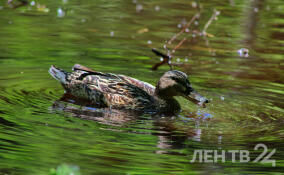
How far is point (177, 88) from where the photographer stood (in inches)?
342

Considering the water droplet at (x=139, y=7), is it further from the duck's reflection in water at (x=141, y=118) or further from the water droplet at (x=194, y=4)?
the duck's reflection in water at (x=141, y=118)

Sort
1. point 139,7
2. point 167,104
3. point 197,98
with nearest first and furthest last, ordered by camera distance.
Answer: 1. point 197,98
2. point 167,104
3. point 139,7

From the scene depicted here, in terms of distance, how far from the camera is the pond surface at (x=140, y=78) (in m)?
6.38

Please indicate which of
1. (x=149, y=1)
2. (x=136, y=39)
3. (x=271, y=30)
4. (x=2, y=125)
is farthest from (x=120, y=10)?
(x=2, y=125)

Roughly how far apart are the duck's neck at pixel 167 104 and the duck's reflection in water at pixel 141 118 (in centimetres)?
32

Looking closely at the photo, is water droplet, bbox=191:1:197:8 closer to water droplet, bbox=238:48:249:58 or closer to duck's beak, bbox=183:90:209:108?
water droplet, bbox=238:48:249:58

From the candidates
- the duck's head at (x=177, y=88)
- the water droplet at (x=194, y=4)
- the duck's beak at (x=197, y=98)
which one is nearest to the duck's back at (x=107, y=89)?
the duck's head at (x=177, y=88)

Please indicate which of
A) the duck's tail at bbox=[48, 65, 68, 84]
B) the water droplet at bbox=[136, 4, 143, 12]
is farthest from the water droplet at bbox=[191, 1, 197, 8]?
the duck's tail at bbox=[48, 65, 68, 84]

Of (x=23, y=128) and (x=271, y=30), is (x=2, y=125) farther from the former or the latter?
(x=271, y=30)

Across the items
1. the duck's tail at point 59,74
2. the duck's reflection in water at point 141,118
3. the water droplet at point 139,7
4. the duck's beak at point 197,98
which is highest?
the water droplet at point 139,7

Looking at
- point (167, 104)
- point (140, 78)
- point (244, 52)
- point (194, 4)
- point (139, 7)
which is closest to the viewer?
point (167, 104)

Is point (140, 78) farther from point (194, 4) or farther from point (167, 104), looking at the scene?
point (194, 4)

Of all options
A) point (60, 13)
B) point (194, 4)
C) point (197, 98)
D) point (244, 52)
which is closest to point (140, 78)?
point (197, 98)

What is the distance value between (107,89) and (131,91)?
42 centimetres
